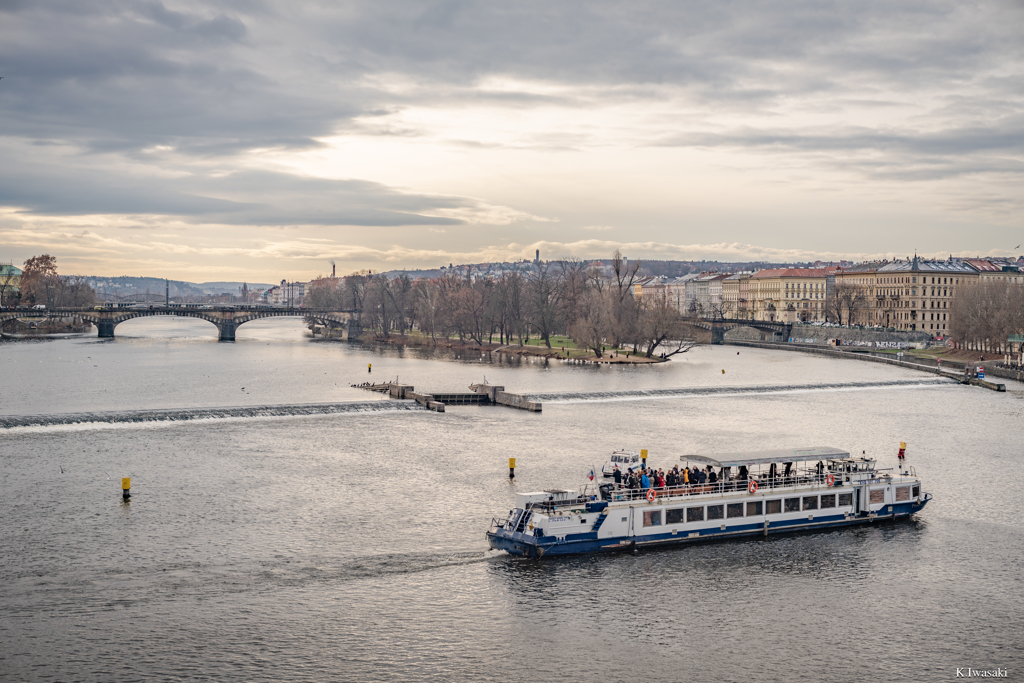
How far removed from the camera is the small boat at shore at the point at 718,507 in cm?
3922

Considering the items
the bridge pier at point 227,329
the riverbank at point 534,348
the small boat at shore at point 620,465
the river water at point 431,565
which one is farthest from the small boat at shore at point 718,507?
the bridge pier at point 227,329

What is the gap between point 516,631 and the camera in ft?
103

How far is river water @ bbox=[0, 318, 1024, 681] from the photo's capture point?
29.6 m

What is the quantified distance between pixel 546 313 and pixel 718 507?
11117 cm

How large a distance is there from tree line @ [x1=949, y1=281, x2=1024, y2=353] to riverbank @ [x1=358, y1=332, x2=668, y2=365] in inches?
1779

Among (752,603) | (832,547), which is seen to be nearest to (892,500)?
(832,547)

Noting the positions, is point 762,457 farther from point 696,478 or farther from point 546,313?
point 546,313

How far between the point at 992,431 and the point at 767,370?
5386 centimetres

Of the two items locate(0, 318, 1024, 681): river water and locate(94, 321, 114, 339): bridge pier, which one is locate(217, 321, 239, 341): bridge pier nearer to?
locate(94, 321, 114, 339): bridge pier

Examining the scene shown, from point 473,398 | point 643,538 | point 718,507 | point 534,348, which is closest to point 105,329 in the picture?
point 534,348

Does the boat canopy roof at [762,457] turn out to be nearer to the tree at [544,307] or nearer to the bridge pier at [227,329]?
the tree at [544,307]

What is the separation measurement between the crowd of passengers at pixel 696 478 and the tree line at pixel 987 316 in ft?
341

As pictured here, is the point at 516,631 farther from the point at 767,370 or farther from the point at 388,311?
the point at 388,311

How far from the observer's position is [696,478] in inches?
1742
